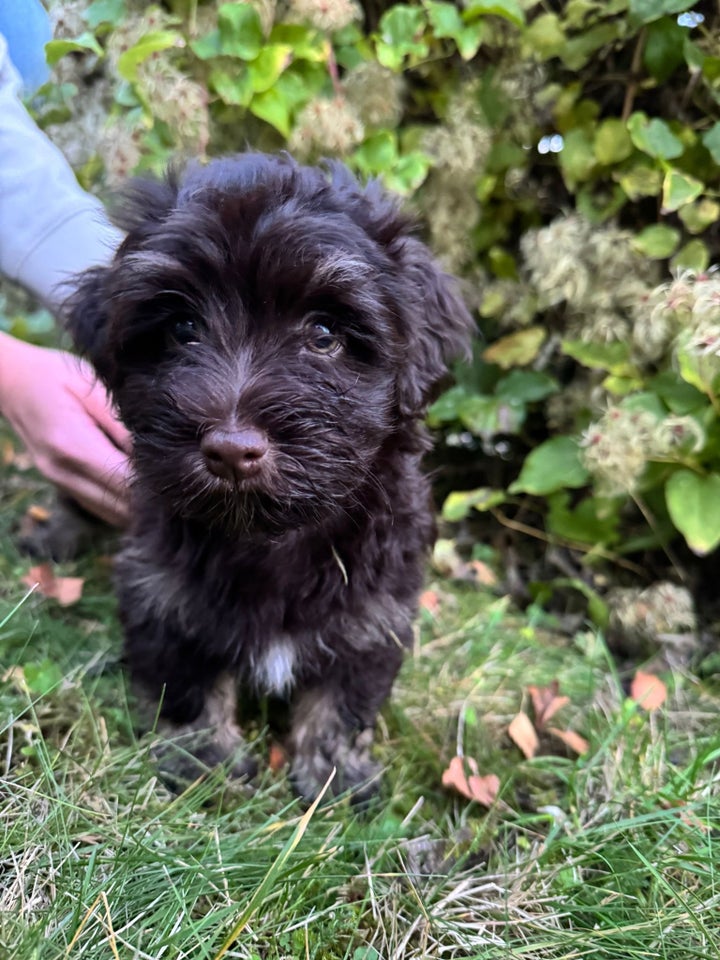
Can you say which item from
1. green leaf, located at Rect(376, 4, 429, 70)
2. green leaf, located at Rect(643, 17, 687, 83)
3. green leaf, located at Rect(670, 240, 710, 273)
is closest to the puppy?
green leaf, located at Rect(376, 4, 429, 70)

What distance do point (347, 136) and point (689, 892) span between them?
9.06 ft

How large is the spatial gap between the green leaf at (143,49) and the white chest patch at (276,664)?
2.18m

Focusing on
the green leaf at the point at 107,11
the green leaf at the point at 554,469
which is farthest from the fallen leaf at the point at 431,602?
the green leaf at the point at 107,11

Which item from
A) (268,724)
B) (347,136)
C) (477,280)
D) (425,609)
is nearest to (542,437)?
(477,280)

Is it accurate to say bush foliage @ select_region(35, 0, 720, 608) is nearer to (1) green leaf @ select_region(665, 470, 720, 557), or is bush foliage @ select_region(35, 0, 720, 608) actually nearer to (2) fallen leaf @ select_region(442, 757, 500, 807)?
(1) green leaf @ select_region(665, 470, 720, 557)

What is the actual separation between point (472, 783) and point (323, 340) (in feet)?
4.47

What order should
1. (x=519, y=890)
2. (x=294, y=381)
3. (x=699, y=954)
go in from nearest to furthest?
(x=699, y=954) < (x=294, y=381) < (x=519, y=890)

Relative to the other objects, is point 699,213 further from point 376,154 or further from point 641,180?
point 376,154

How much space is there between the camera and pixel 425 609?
3125mm

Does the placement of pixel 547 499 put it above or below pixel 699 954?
below

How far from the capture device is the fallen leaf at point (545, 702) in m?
2.54

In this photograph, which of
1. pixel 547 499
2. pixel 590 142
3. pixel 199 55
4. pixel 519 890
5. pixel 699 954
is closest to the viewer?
pixel 699 954

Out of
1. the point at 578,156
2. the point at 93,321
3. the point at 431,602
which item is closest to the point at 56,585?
the point at 93,321

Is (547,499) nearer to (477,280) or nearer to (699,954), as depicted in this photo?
(477,280)
